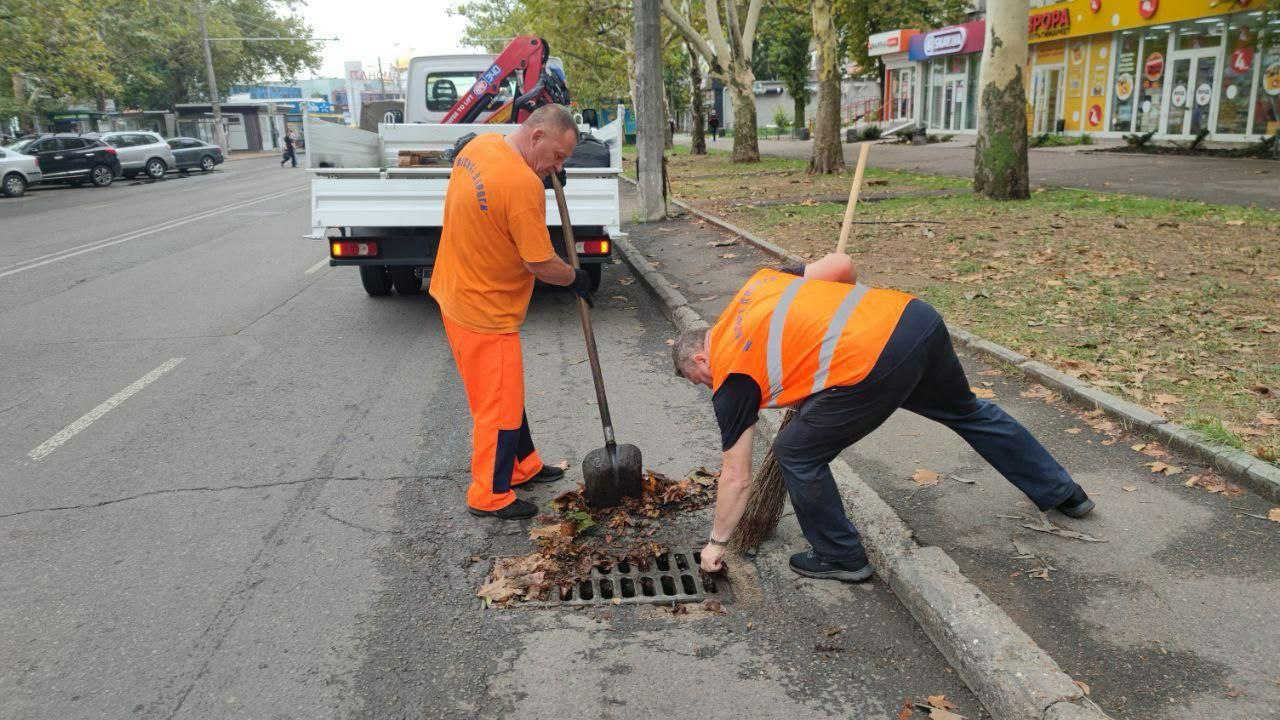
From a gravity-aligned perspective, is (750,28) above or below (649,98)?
above

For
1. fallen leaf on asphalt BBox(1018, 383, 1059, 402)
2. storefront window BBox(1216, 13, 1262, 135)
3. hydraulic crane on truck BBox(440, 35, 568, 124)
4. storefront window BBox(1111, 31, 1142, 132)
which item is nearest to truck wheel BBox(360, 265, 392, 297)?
hydraulic crane on truck BBox(440, 35, 568, 124)

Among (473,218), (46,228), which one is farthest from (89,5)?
(473,218)

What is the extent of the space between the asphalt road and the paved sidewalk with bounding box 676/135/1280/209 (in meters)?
10.9

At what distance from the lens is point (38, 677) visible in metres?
3.11

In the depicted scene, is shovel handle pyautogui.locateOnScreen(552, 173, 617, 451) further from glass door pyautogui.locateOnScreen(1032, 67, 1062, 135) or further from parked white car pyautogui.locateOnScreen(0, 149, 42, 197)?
glass door pyautogui.locateOnScreen(1032, 67, 1062, 135)

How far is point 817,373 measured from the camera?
3.19 metres

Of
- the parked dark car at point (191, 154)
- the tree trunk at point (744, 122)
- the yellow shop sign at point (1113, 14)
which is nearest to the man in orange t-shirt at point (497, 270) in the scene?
the yellow shop sign at point (1113, 14)

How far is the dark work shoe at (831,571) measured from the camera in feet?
12.0

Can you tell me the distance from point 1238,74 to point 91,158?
3290 cm

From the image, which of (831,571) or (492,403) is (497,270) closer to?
(492,403)

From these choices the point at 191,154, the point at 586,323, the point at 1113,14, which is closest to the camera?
the point at 586,323

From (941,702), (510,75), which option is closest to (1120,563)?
(941,702)

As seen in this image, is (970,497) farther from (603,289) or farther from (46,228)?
(46,228)

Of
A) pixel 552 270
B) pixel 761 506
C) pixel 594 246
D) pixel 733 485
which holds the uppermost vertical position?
pixel 552 270
